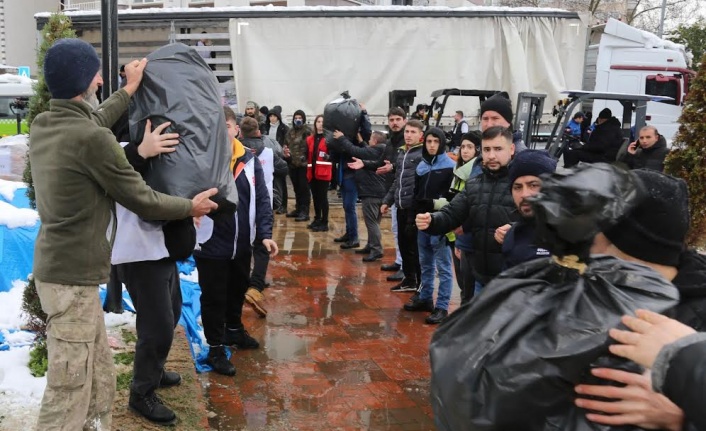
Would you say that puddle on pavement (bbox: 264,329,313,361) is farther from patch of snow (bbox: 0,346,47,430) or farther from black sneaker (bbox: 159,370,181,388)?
patch of snow (bbox: 0,346,47,430)

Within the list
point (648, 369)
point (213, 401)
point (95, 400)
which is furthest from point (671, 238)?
point (213, 401)

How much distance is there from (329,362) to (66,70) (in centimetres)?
309

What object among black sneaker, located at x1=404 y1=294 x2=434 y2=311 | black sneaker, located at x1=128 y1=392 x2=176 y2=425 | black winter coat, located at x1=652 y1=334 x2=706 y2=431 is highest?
black winter coat, located at x1=652 y1=334 x2=706 y2=431

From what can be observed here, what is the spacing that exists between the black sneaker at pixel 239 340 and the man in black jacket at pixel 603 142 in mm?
7647

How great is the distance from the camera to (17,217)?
5418 millimetres

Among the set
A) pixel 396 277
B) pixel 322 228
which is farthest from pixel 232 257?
pixel 322 228

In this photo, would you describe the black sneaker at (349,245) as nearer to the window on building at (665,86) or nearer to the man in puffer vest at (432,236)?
the man in puffer vest at (432,236)

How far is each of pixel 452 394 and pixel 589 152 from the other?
1069 cm

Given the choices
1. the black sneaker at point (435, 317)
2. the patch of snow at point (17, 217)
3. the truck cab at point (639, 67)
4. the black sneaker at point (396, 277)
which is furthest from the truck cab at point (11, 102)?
the truck cab at point (639, 67)

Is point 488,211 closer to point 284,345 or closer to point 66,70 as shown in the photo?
point 284,345

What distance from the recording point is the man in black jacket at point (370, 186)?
8.54 m

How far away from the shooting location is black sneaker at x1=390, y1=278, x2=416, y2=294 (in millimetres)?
7203

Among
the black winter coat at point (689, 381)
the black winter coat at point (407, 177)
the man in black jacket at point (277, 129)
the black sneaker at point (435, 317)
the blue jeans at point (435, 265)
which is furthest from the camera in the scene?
the man in black jacket at point (277, 129)

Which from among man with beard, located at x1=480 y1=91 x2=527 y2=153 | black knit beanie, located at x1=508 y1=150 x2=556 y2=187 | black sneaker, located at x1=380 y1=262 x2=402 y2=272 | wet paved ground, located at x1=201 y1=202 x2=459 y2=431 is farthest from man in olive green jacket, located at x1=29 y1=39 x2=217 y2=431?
black sneaker, located at x1=380 y1=262 x2=402 y2=272
